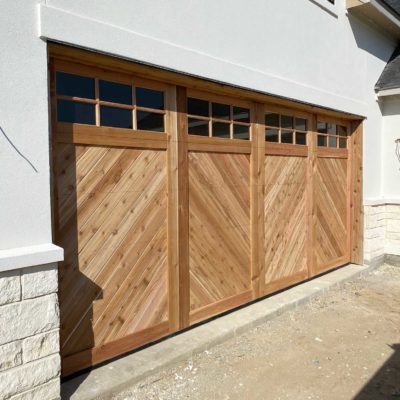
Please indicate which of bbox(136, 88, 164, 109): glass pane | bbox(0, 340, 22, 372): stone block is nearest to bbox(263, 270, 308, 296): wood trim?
bbox(136, 88, 164, 109): glass pane

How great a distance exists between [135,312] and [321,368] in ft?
6.39

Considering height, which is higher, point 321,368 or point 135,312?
point 135,312

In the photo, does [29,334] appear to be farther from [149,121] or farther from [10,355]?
[149,121]

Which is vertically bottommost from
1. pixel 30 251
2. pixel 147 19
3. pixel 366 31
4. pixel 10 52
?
pixel 30 251

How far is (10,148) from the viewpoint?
2754mm

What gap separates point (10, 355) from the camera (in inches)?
107

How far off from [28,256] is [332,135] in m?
5.85

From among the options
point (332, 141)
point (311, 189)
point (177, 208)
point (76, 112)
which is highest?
point (332, 141)

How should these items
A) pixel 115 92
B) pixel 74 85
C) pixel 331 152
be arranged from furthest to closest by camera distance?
pixel 331 152 < pixel 115 92 < pixel 74 85

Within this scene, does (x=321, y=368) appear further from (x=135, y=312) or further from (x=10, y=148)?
(x=10, y=148)

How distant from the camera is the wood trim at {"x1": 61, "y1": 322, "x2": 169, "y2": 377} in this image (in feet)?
11.3

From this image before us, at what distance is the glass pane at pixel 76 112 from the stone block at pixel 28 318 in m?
1.47

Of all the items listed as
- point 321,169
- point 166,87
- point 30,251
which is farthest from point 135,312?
point 321,169

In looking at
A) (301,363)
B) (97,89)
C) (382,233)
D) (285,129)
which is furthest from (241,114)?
(382,233)
